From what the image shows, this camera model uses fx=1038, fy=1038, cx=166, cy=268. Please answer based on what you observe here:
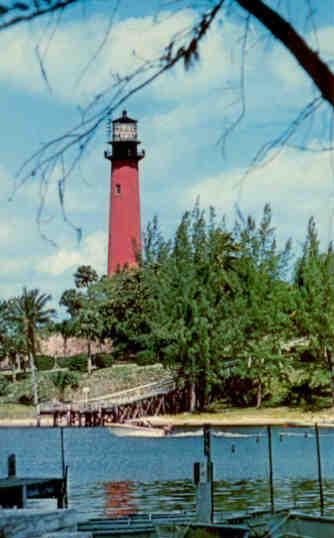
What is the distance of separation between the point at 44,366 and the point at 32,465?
1539 inches

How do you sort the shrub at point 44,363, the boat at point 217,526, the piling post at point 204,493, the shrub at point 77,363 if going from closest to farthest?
the boat at point 217,526
the piling post at point 204,493
the shrub at point 77,363
the shrub at point 44,363

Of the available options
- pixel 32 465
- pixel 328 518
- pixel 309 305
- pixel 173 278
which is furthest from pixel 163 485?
pixel 173 278

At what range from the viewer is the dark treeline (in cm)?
5729

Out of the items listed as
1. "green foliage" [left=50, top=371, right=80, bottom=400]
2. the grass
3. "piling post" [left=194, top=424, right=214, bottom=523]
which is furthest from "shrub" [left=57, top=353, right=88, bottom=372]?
"piling post" [left=194, top=424, right=214, bottom=523]

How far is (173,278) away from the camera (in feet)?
206

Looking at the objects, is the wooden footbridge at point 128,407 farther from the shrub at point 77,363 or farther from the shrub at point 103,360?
the shrub at point 77,363

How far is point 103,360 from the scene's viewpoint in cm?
7369

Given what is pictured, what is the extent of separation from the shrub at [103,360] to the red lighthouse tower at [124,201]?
21.0 ft

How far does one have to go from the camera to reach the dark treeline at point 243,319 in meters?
57.3

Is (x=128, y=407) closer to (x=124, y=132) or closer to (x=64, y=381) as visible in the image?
(x=64, y=381)

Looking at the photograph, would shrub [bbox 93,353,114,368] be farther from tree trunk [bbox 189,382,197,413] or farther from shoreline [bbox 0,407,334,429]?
tree trunk [bbox 189,382,197,413]

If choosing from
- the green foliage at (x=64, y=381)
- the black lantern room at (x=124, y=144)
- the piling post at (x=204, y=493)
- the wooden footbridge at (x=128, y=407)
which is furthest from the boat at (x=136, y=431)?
the piling post at (x=204, y=493)

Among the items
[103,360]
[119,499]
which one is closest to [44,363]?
[103,360]

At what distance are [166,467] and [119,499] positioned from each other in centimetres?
1019
